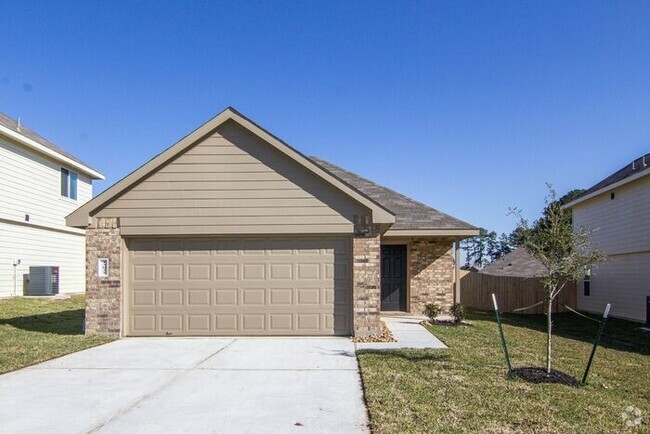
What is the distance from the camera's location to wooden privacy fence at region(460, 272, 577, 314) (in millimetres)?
21344

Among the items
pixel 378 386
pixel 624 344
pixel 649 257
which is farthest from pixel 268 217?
pixel 649 257

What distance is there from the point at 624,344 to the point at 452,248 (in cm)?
532

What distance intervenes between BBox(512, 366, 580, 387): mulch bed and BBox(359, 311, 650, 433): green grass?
22 cm

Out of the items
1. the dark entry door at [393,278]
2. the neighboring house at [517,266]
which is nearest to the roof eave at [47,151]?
the dark entry door at [393,278]

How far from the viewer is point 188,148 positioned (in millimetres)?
10953

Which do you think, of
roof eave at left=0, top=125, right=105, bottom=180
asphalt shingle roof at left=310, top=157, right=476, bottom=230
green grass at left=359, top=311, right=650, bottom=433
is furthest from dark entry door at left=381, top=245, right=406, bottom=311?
roof eave at left=0, top=125, right=105, bottom=180

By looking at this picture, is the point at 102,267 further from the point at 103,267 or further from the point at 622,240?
the point at 622,240

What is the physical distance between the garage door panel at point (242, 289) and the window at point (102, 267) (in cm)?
50

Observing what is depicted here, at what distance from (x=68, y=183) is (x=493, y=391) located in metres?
21.0

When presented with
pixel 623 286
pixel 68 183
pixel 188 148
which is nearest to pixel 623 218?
pixel 623 286

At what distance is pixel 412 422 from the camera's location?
17.3ft

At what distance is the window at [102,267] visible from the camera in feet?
35.7

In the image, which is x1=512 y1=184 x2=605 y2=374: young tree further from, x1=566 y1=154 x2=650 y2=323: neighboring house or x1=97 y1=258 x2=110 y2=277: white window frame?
x1=566 y1=154 x2=650 y2=323: neighboring house

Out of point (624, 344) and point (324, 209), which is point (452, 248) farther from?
point (324, 209)
